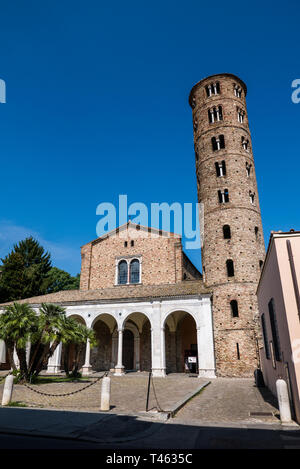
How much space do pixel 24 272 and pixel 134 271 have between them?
→ 1815 cm

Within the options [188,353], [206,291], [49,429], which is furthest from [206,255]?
[49,429]

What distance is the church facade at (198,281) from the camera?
21172mm

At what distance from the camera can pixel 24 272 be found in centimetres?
3903

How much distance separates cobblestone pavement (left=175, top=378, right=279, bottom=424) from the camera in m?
8.05

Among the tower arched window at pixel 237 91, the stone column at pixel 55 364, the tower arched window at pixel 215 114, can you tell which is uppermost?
the tower arched window at pixel 237 91

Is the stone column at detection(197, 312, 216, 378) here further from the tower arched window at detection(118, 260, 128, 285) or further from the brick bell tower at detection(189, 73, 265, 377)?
the tower arched window at detection(118, 260, 128, 285)

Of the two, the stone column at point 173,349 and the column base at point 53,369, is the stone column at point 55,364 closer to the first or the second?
the column base at point 53,369

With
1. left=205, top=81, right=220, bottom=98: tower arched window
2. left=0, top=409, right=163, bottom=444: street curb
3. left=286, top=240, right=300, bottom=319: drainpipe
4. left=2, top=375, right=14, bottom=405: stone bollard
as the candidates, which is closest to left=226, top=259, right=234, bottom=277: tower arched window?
left=286, top=240, right=300, bottom=319: drainpipe

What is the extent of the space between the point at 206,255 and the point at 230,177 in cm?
667

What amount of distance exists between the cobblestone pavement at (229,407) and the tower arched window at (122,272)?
54.2 feet

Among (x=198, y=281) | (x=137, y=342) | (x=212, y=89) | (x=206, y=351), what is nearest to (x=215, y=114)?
(x=212, y=89)

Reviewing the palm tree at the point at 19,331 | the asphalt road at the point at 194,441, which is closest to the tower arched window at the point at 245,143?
the palm tree at the point at 19,331

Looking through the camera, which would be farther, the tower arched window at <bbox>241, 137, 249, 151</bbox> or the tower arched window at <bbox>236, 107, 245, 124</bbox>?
the tower arched window at <bbox>236, 107, 245, 124</bbox>

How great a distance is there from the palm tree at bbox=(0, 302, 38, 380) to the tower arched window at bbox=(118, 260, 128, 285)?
480 inches
